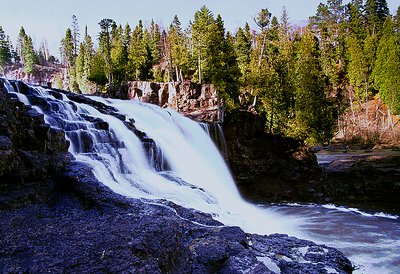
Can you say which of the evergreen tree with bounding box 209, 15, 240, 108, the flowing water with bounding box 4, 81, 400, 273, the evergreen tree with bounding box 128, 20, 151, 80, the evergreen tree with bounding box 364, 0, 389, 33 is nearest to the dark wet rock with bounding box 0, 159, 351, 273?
the flowing water with bounding box 4, 81, 400, 273

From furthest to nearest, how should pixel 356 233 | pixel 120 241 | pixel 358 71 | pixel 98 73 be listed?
1. pixel 98 73
2. pixel 358 71
3. pixel 356 233
4. pixel 120 241

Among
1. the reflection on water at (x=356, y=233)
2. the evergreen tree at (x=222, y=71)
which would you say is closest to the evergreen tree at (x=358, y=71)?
the evergreen tree at (x=222, y=71)

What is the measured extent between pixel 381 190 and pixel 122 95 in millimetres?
31860

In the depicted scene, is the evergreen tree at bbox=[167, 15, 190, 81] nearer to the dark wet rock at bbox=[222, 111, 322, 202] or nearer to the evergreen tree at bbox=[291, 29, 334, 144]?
the evergreen tree at bbox=[291, 29, 334, 144]

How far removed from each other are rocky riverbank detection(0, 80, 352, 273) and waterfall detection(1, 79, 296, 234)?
1.47 metres

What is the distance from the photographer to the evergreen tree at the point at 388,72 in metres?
40.5

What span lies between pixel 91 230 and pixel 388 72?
154 feet

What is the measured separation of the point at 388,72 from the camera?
41906 mm

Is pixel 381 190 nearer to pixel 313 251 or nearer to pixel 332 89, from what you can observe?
pixel 313 251

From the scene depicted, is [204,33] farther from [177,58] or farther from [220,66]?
[177,58]

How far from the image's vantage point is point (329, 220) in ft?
50.0

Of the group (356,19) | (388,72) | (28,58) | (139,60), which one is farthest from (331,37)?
(28,58)

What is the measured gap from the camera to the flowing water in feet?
32.4

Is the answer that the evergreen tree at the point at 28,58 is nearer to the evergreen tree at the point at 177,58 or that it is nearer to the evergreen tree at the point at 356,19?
the evergreen tree at the point at 177,58
